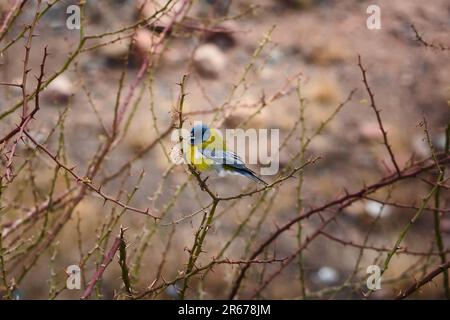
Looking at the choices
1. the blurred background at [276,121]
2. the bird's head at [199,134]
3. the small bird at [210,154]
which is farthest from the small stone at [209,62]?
the bird's head at [199,134]

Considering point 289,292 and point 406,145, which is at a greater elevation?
point 406,145

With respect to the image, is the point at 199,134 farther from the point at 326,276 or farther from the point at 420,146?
the point at 420,146

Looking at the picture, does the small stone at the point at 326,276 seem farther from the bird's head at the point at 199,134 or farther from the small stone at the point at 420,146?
the bird's head at the point at 199,134

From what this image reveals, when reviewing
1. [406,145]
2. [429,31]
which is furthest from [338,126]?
[429,31]

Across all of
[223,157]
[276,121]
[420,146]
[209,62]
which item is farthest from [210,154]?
[209,62]

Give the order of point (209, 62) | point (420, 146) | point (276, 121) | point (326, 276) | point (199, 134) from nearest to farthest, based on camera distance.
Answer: point (199, 134)
point (326, 276)
point (420, 146)
point (276, 121)
point (209, 62)

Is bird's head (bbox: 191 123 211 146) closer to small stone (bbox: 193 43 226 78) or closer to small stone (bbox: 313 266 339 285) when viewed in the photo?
small stone (bbox: 313 266 339 285)

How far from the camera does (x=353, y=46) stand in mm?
4703

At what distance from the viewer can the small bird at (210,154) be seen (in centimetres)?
128

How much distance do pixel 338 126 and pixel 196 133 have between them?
333 centimetres

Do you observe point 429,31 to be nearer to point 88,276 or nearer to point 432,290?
point 432,290

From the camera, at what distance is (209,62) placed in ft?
15.1

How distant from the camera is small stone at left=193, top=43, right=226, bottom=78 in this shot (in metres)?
4.57

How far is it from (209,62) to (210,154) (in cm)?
333
